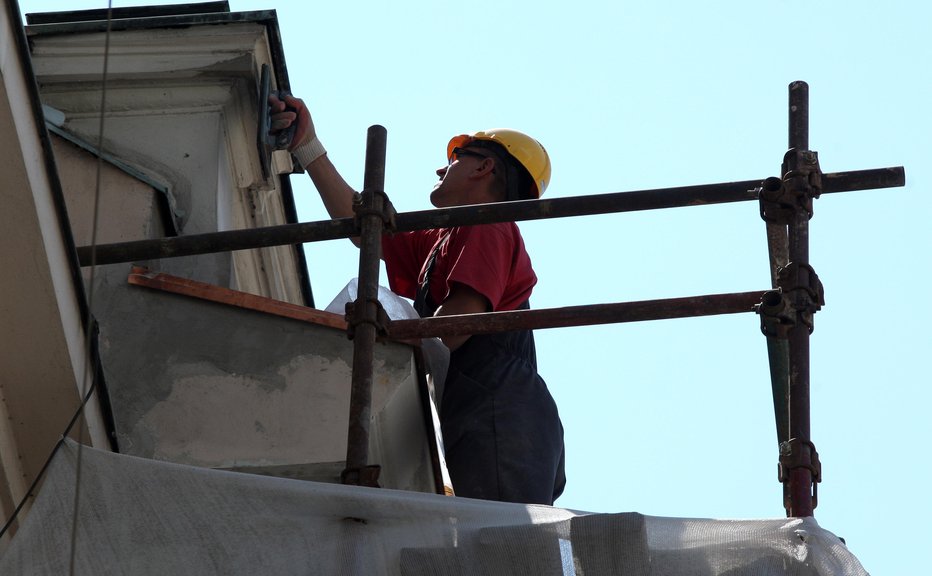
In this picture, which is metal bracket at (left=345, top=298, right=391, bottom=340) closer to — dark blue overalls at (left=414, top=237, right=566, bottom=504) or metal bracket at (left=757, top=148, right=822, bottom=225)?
dark blue overalls at (left=414, top=237, right=566, bottom=504)

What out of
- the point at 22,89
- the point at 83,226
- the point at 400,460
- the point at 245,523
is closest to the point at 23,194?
the point at 22,89

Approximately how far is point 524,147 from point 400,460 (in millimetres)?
1747

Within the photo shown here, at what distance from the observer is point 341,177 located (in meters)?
7.53

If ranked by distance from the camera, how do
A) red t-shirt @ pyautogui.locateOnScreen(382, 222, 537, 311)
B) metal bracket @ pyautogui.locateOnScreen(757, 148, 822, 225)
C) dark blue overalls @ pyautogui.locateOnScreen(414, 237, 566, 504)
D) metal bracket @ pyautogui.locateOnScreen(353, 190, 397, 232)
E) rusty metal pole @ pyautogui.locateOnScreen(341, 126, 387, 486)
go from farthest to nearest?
red t-shirt @ pyautogui.locateOnScreen(382, 222, 537, 311), dark blue overalls @ pyautogui.locateOnScreen(414, 237, 566, 504), metal bracket @ pyautogui.locateOnScreen(353, 190, 397, 232), metal bracket @ pyautogui.locateOnScreen(757, 148, 822, 225), rusty metal pole @ pyautogui.locateOnScreen(341, 126, 387, 486)

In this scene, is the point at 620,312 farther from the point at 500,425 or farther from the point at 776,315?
the point at 500,425

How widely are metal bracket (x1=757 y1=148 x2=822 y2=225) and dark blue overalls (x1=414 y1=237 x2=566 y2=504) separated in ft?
4.10

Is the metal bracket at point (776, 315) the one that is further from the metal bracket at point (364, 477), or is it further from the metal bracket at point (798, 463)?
the metal bracket at point (364, 477)

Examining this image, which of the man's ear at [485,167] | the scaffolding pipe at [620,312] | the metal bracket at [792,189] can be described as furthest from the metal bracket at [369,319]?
the man's ear at [485,167]

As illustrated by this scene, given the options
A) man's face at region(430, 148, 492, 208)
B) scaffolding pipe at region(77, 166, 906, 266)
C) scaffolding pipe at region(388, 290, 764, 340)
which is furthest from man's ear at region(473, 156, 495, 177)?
scaffolding pipe at region(388, 290, 764, 340)

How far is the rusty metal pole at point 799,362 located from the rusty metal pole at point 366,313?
1.24 metres

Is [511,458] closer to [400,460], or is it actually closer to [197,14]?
[400,460]

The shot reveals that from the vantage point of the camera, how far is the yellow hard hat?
7473 millimetres

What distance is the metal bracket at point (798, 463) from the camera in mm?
4630

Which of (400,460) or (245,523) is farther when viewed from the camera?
(400,460)
